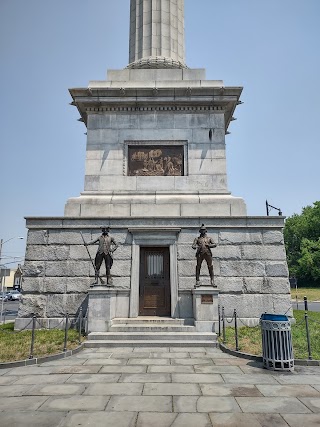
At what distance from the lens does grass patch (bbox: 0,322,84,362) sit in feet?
29.4

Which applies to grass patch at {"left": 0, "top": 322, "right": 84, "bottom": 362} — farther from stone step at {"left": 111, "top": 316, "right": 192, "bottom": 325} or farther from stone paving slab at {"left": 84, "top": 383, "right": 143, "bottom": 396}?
stone paving slab at {"left": 84, "top": 383, "right": 143, "bottom": 396}

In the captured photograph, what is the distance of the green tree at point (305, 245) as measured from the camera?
56.8m

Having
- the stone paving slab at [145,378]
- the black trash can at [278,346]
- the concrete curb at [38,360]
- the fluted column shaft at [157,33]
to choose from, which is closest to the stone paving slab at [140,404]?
the stone paving slab at [145,378]

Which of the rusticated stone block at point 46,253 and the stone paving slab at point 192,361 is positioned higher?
the rusticated stone block at point 46,253

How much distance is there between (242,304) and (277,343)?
17.9ft

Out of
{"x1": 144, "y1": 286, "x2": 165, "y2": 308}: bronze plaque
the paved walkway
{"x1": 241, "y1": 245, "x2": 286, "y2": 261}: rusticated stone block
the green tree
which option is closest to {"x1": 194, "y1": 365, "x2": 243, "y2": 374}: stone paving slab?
the paved walkway

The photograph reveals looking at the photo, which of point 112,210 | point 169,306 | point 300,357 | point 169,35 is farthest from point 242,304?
point 169,35

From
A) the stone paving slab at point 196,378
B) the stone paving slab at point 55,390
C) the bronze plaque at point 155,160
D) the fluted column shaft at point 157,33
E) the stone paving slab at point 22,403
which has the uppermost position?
the fluted column shaft at point 157,33

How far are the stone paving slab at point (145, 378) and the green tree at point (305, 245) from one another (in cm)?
5512

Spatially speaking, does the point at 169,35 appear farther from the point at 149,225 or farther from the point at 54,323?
the point at 54,323

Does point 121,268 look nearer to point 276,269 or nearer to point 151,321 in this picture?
point 151,321

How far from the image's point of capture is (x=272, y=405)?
5457 millimetres

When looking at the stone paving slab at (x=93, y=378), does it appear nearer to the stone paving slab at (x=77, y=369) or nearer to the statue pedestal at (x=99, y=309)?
the stone paving slab at (x=77, y=369)

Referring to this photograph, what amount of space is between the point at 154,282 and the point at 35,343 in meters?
5.20
